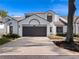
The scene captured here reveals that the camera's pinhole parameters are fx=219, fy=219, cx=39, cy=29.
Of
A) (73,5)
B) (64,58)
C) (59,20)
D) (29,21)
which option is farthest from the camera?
(59,20)

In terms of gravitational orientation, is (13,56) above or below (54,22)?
below

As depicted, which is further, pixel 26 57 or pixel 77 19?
pixel 77 19

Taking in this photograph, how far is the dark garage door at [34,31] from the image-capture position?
45.2 metres

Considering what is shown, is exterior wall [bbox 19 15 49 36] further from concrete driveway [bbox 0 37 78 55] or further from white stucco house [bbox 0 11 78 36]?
concrete driveway [bbox 0 37 78 55]

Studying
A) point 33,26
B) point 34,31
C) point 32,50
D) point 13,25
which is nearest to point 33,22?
point 33,26

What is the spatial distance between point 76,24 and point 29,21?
989 cm

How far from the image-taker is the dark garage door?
148 ft

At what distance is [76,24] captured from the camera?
46.0 m

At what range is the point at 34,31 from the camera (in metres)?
45.4

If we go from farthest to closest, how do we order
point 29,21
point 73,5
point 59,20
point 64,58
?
point 59,20 → point 29,21 → point 73,5 → point 64,58

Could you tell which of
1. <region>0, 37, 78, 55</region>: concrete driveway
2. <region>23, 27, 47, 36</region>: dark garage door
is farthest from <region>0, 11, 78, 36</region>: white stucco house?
<region>0, 37, 78, 55</region>: concrete driveway

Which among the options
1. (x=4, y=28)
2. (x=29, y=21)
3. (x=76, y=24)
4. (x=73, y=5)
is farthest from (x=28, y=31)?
(x=73, y=5)

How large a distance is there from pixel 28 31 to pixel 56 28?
593cm

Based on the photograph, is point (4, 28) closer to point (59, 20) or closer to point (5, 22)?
point (5, 22)
